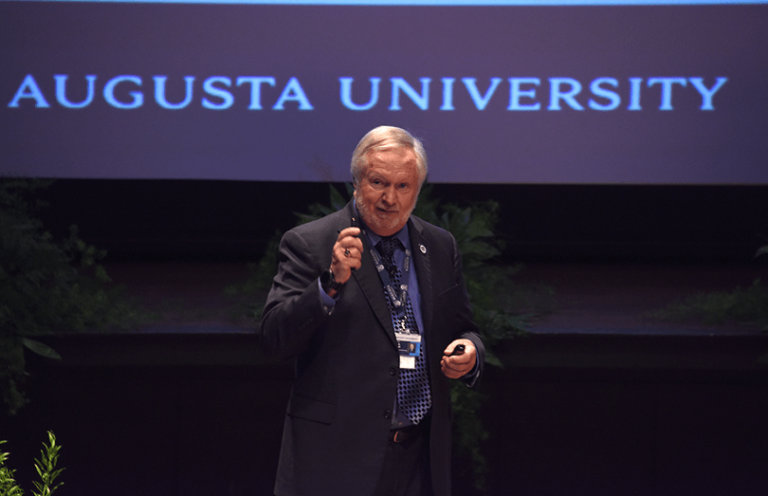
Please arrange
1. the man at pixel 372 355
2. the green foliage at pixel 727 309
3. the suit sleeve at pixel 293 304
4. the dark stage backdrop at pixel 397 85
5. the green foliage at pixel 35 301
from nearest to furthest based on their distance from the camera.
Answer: the suit sleeve at pixel 293 304
the man at pixel 372 355
the green foliage at pixel 35 301
the green foliage at pixel 727 309
the dark stage backdrop at pixel 397 85

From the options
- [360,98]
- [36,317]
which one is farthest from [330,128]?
[36,317]

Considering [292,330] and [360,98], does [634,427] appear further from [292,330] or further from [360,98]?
[360,98]

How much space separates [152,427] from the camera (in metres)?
3.04

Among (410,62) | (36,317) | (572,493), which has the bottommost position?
(572,493)

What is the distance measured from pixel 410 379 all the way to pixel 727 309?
2.31m

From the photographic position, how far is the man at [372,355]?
5.16ft

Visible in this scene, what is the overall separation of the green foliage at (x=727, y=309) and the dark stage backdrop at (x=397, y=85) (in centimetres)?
121

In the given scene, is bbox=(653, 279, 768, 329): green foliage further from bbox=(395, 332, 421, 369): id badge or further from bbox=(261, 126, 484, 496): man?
bbox=(395, 332, 421, 369): id badge

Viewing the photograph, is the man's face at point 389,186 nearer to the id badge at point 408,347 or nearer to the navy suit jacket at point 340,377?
the navy suit jacket at point 340,377

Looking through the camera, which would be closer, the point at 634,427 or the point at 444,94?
the point at 634,427

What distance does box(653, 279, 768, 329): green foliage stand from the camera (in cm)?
332

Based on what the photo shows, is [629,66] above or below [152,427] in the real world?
above

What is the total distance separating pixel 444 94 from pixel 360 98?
51 cm

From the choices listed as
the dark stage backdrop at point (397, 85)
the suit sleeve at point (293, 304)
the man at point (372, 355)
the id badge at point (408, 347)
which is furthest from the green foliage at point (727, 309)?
the suit sleeve at point (293, 304)
